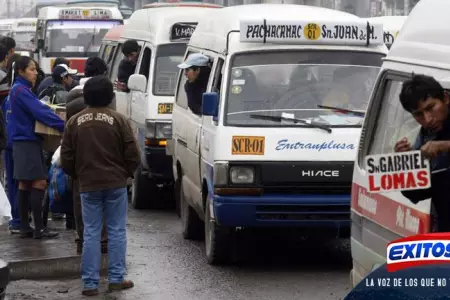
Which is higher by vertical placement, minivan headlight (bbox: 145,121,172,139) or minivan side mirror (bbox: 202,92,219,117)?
minivan side mirror (bbox: 202,92,219,117)

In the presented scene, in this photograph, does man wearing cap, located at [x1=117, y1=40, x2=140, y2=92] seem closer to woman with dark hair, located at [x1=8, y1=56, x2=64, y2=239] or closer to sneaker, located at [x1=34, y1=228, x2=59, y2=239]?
woman with dark hair, located at [x1=8, y1=56, x2=64, y2=239]

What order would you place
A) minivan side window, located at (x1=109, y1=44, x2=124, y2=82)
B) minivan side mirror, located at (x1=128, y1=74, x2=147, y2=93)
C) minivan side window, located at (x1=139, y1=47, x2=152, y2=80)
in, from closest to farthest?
minivan side mirror, located at (x1=128, y1=74, x2=147, y2=93) → minivan side window, located at (x1=139, y1=47, x2=152, y2=80) → minivan side window, located at (x1=109, y1=44, x2=124, y2=82)

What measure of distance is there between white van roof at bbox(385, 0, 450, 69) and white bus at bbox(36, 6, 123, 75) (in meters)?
23.7

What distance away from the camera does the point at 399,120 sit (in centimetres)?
641

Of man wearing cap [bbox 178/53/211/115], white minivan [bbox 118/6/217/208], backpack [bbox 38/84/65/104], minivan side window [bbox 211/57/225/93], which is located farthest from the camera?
white minivan [bbox 118/6/217/208]

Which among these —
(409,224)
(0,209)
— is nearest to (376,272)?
(409,224)

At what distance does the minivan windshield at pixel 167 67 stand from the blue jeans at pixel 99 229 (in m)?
5.36

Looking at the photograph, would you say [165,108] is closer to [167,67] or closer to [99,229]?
[167,67]

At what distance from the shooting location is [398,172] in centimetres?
548

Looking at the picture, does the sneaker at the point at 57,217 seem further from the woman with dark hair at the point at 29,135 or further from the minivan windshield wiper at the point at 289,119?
the minivan windshield wiper at the point at 289,119

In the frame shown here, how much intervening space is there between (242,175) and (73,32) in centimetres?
2101

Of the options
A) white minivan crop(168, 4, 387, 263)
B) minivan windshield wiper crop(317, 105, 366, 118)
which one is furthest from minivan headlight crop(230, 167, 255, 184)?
minivan windshield wiper crop(317, 105, 366, 118)

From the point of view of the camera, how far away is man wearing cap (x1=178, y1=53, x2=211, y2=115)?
37.9 ft

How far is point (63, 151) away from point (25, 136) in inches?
85.7
